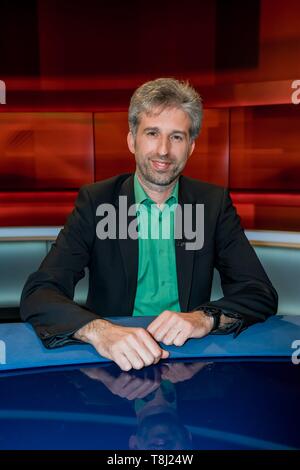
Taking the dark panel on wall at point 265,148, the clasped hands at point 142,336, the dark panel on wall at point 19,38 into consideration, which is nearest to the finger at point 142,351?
the clasped hands at point 142,336

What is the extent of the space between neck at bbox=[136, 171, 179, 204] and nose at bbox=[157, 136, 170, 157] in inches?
4.5

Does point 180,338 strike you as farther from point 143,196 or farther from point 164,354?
point 143,196

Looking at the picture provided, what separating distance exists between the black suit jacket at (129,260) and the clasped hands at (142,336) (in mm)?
206

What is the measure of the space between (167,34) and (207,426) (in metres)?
4.31

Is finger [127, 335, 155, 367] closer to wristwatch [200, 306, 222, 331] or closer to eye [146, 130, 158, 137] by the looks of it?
wristwatch [200, 306, 222, 331]

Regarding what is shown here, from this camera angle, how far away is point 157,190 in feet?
4.75

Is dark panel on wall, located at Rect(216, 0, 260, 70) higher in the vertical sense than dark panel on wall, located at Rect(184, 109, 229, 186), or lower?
higher

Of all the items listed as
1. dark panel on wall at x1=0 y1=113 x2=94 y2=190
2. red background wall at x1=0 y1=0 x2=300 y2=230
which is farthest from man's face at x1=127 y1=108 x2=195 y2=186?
dark panel on wall at x1=0 y1=113 x2=94 y2=190

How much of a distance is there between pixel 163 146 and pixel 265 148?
3.27 meters

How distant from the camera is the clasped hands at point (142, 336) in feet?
2.73

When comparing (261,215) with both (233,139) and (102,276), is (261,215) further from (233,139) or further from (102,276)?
(102,276)

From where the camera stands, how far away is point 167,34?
438cm

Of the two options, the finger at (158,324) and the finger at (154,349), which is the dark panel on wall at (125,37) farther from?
the finger at (154,349)

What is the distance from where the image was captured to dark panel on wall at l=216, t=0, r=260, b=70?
4188mm
